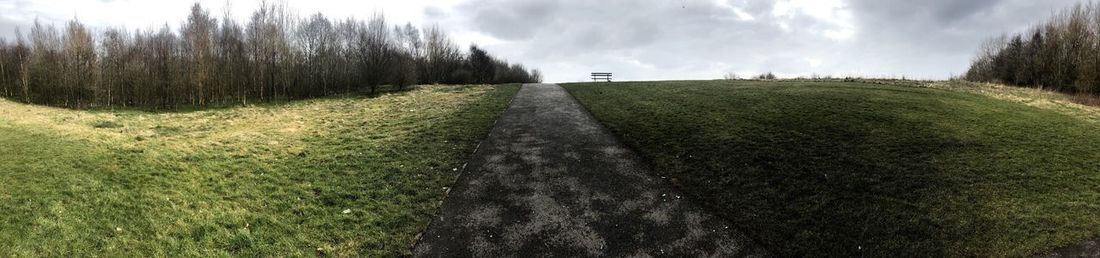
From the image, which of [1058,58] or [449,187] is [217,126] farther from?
[1058,58]

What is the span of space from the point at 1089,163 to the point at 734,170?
25.8 ft

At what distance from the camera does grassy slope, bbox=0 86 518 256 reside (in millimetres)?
7297

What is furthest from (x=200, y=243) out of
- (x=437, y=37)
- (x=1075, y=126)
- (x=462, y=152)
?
(x=437, y=37)

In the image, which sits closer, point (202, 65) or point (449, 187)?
point (449, 187)

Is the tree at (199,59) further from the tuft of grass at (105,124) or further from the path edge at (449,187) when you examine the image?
the path edge at (449,187)

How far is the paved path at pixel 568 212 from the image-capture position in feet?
25.2

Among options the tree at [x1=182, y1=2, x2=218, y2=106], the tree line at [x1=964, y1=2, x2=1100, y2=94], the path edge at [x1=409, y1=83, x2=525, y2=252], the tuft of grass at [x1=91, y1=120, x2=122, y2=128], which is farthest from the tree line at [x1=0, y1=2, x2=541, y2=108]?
the tree line at [x1=964, y1=2, x2=1100, y2=94]

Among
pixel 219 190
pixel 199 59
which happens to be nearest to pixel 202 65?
pixel 199 59

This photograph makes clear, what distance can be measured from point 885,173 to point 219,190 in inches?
502

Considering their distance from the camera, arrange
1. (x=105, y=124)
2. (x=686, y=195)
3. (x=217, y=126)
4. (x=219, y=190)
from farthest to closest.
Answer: (x=217, y=126) → (x=105, y=124) → (x=686, y=195) → (x=219, y=190)

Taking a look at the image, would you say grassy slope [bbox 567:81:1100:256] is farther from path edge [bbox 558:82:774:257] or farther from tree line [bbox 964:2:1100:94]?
tree line [bbox 964:2:1100:94]

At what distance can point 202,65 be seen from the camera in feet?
88.1

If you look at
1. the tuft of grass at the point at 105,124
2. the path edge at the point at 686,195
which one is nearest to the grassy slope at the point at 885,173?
the path edge at the point at 686,195

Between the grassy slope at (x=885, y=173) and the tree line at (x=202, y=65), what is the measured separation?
22216mm
